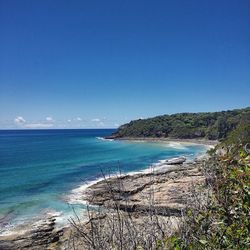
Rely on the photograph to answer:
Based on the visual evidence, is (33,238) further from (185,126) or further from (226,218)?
(185,126)

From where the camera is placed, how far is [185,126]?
4911 inches

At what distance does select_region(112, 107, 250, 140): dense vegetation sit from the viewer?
105 meters

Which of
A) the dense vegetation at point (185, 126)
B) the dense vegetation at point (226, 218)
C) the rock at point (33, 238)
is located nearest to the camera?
the dense vegetation at point (226, 218)

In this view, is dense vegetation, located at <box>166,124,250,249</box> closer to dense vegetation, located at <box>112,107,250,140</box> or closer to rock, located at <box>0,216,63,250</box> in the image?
rock, located at <box>0,216,63,250</box>

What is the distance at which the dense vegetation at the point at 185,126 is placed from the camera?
105m

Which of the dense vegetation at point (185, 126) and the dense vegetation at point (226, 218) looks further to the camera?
the dense vegetation at point (185, 126)

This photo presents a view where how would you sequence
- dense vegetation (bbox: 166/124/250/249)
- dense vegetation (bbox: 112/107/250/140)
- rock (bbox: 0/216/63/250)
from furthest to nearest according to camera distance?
dense vegetation (bbox: 112/107/250/140) → rock (bbox: 0/216/63/250) → dense vegetation (bbox: 166/124/250/249)

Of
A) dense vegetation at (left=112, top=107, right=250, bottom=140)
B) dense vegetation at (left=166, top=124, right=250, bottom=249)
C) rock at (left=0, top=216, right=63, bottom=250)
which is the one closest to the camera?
dense vegetation at (left=166, top=124, right=250, bottom=249)

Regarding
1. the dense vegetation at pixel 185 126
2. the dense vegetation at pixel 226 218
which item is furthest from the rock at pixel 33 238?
the dense vegetation at pixel 185 126

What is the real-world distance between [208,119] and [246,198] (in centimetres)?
12674

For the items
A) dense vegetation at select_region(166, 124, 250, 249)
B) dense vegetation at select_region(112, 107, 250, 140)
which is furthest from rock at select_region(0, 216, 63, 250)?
dense vegetation at select_region(112, 107, 250, 140)

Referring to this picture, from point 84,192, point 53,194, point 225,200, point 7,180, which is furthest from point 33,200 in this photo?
point 225,200

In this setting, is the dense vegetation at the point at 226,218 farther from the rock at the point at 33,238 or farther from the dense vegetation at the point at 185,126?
the dense vegetation at the point at 185,126

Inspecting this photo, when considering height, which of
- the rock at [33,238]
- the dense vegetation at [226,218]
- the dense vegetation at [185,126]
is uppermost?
the dense vegetation at [185,126]
